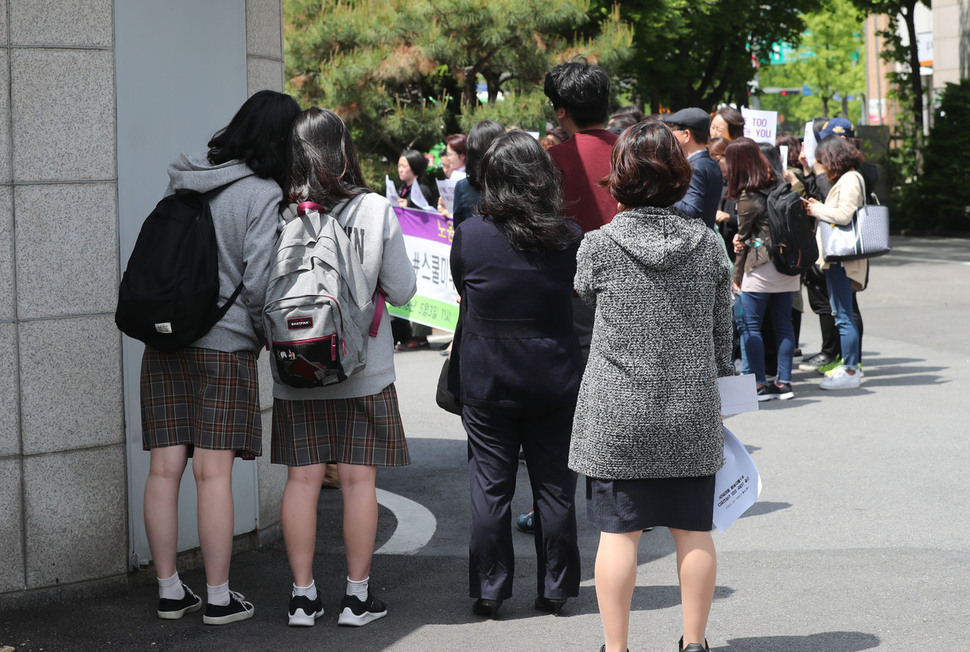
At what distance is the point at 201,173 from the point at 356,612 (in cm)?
163

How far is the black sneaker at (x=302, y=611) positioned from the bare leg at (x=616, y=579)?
1137 millimetres

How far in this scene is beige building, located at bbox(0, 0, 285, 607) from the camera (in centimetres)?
409

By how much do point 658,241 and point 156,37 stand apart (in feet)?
7.17

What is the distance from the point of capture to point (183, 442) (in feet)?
13.3

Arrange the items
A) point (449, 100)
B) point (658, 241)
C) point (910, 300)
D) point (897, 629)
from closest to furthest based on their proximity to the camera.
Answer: point (658, 241) → point (897, 629) → point (910, 300) → point (449, 100)

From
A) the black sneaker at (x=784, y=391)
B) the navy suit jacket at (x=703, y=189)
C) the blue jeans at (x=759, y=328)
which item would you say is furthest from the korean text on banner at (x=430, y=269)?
the navy suit jacket at (x=703, y=189)

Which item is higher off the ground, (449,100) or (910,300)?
(449,100)

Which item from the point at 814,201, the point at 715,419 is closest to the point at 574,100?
the point at 715,419

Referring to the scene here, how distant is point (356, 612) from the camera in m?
4.08

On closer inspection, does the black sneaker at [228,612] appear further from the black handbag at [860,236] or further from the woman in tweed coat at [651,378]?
the black handbag at [860,236]

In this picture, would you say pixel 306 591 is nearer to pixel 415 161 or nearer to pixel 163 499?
pixel 163 499

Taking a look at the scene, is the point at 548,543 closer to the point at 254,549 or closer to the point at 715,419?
the point at 715,419

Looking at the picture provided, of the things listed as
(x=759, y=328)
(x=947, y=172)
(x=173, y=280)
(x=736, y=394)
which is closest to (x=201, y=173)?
(x=173, y=280)

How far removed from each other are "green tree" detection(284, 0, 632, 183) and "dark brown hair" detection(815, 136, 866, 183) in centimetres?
721
